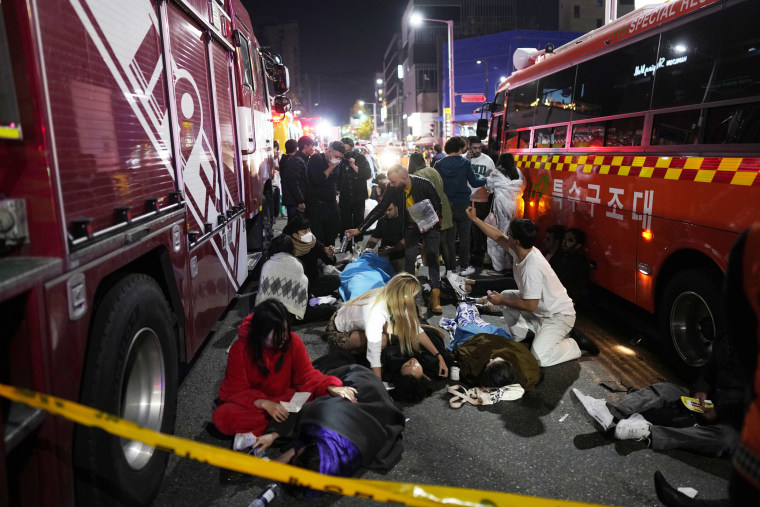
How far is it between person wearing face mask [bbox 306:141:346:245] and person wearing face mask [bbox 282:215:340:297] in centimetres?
166

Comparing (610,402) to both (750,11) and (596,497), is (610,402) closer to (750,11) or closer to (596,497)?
(596,497)

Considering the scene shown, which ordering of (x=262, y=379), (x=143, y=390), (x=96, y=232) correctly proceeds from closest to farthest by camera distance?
(x=96, y=232)
(x=143, y=390)
(x=262, y=379)

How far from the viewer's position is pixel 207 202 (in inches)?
172

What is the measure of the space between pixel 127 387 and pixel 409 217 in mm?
4468

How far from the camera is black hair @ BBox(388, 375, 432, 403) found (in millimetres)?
4281

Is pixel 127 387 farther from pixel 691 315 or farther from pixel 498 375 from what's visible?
pixel 691 315

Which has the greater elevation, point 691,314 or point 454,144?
point 454,144

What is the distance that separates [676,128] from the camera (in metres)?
4.50

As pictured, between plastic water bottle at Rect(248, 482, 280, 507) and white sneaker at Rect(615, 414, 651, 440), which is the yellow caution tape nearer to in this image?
plastic water bottle at Rect(248, 482, 280, 507)

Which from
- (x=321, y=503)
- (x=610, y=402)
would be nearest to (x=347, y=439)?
(x=321, y=503)

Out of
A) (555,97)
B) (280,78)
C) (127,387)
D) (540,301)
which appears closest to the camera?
(127,387)

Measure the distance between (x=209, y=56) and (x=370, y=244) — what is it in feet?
11.1

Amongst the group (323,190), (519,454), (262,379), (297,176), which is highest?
(297,176)

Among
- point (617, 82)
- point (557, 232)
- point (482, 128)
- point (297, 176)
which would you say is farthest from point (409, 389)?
point (482, 128)
